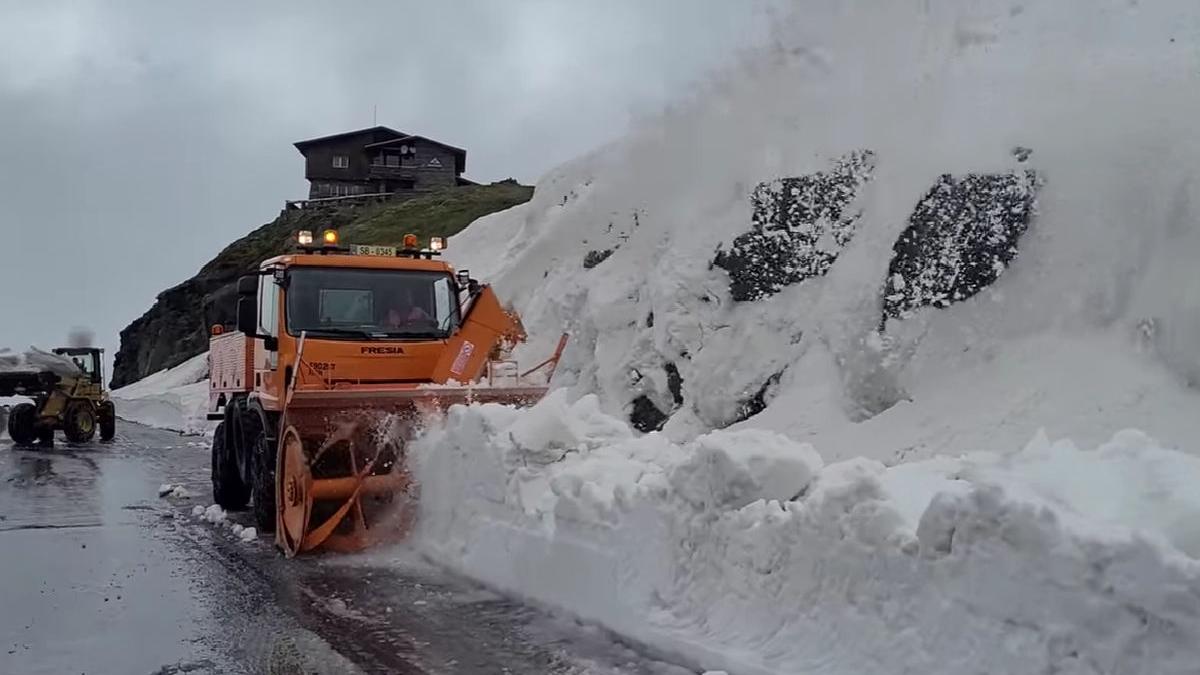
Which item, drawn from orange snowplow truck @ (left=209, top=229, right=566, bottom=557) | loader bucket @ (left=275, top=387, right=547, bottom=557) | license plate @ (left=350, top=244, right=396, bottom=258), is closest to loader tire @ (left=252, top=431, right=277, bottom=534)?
orange snowplow truck @ (left=209, top=229, right=566, bottom=557)

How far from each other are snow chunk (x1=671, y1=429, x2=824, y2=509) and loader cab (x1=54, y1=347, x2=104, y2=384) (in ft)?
79.9

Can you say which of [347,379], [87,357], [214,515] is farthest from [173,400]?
[347,379]

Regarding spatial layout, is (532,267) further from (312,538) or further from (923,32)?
(312,538)

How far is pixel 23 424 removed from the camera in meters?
23.8

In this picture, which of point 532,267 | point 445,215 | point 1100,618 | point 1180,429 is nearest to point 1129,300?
point 1180,429

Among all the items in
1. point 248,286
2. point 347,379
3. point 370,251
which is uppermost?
point 370,251

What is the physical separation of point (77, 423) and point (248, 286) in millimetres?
17071

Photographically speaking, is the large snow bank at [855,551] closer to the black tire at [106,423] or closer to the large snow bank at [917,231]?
the large snow bank at [917,231]

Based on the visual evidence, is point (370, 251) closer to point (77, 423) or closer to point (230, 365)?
point (230, 365)

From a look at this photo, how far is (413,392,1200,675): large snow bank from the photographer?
11.6 ft

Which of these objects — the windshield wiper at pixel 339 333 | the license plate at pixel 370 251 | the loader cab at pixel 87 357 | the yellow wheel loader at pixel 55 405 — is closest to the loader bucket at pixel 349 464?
the windshield wiper at pixel 339 333

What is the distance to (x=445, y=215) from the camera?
41.6 meters

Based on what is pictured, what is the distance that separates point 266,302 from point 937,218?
6.41 metres

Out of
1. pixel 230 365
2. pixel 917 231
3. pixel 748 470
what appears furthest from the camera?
pixel 230 365
